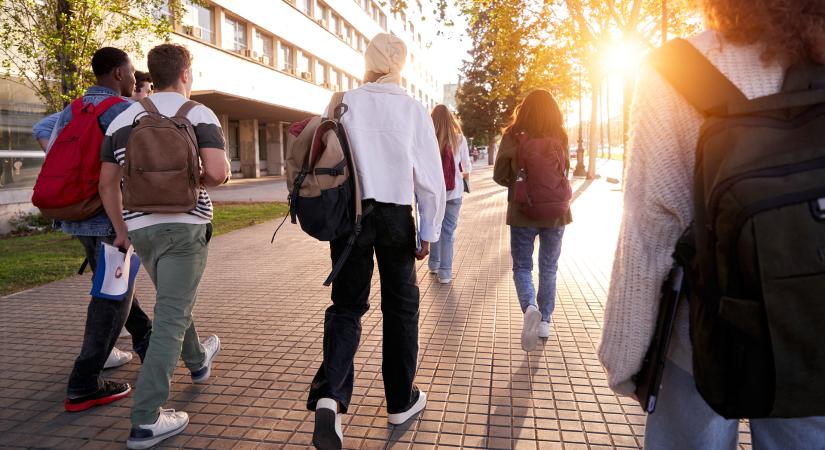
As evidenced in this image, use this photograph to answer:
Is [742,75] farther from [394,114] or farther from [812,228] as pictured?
[394,114]

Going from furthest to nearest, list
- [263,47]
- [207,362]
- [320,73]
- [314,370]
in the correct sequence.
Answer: [320,73], [263,47], [314,370], [207,362]

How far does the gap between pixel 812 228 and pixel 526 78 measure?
21.1m

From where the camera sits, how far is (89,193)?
10.8 feet

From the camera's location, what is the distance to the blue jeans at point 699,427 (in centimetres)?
135

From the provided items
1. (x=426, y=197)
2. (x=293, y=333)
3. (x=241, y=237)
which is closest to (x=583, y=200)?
(x=241, y=237)

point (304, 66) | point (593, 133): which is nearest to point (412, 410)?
point (593, 133)

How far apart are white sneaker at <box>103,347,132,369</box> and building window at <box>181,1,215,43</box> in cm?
1944

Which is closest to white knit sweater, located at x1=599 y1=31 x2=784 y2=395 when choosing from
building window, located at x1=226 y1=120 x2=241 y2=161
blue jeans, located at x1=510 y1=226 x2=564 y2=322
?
blue jeans, located at x1=510 y1=226 x2=564 y2=322

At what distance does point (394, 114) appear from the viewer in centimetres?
289

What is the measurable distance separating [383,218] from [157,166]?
1.09m

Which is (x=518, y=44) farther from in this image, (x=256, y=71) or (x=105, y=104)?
(x=105, y=104)

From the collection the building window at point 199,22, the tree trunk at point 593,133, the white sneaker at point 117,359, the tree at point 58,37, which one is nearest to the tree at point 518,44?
the tree trunk at point 593,133

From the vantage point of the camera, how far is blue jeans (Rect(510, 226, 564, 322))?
465 centimetres

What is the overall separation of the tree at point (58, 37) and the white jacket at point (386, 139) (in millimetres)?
8915
